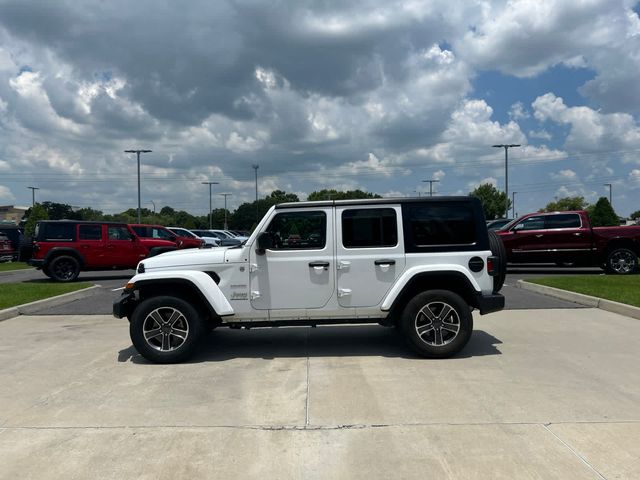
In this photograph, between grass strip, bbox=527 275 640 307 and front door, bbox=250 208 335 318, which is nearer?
front door, bbox=250 208 335 318

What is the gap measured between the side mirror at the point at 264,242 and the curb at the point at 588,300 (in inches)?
244

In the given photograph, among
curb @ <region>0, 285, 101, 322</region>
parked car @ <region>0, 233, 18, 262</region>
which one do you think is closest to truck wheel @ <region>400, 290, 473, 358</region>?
curb @ <region>0, 285, 101, 322</region>

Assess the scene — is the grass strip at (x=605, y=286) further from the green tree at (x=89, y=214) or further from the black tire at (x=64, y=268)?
the green tree at (x=89, y=214)

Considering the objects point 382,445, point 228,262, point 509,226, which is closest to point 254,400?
point 382,445

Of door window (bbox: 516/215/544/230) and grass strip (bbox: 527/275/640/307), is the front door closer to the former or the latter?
grass strip (bbox: 527/275/640/307)

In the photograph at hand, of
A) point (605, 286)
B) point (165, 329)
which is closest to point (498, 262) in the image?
point (165, 329)

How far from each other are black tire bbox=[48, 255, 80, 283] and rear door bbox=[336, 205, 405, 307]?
12.6 metres

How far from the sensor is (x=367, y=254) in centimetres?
639

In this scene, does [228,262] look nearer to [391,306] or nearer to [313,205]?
[313,205]

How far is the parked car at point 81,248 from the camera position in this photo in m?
16.1

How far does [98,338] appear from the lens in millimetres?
7918

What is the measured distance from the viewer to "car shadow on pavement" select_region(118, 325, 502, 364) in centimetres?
671

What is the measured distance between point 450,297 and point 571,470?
9.50 ft

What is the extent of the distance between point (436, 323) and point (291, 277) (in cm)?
179
